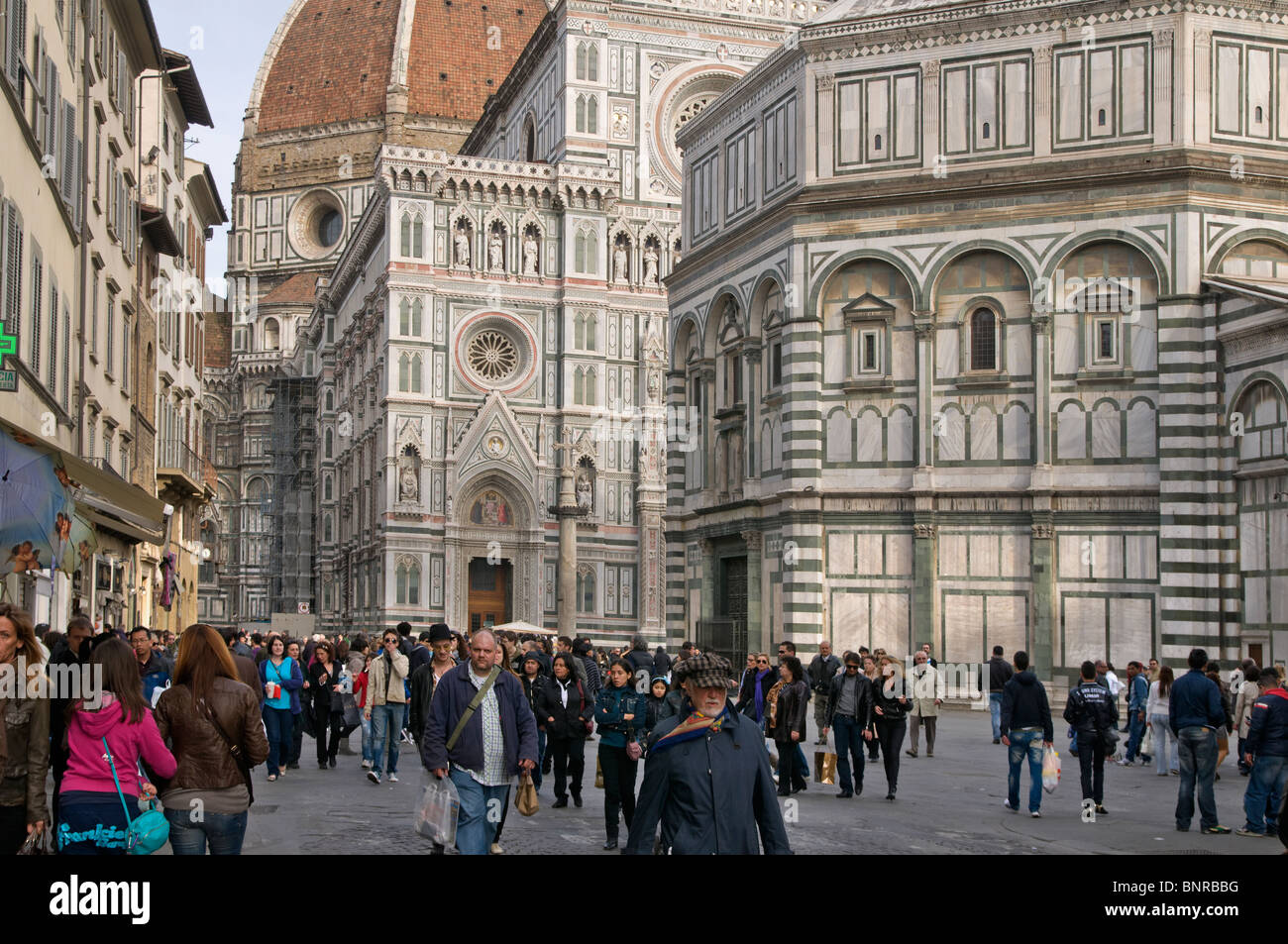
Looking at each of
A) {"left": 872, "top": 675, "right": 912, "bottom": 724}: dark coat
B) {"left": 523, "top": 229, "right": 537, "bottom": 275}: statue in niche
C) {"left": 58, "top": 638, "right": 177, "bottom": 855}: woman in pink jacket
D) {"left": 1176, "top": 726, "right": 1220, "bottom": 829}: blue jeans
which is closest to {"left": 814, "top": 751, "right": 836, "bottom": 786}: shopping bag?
{"left": 872, "top": 675, "right": 912, "bottom": 724}: dark coat

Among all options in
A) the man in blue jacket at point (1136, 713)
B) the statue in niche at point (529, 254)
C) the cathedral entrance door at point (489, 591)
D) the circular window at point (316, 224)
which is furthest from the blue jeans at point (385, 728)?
the circular window at point (316, 224)

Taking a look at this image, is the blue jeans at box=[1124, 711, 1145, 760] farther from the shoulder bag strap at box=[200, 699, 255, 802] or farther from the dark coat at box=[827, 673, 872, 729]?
the shoulder bag strap at box=[200, 699, 255, 802]

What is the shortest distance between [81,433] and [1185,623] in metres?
19.6

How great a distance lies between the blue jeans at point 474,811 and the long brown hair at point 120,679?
3.13 m

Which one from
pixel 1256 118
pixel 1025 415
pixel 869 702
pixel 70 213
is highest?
pixel 1256 118

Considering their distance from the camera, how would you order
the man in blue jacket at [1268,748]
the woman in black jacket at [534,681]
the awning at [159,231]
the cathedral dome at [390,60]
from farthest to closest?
the cathedral dome at [390,60] → the awning at [159,231] → the woman in black jacket at [534,681] → the man in blue jacket at [1268,748]

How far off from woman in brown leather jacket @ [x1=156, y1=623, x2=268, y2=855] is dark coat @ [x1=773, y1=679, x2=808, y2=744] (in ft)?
30.6

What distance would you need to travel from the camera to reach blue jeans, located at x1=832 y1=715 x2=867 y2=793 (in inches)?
728

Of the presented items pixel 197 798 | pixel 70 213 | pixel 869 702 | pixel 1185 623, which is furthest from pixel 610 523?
pixel 197 798

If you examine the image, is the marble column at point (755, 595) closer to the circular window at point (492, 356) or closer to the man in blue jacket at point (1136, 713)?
the man in blue jacket at point (1136, 713)

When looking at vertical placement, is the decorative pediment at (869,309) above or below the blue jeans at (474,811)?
above

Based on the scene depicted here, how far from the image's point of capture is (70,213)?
24.1 metres

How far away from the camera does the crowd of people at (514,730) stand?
7.72m
